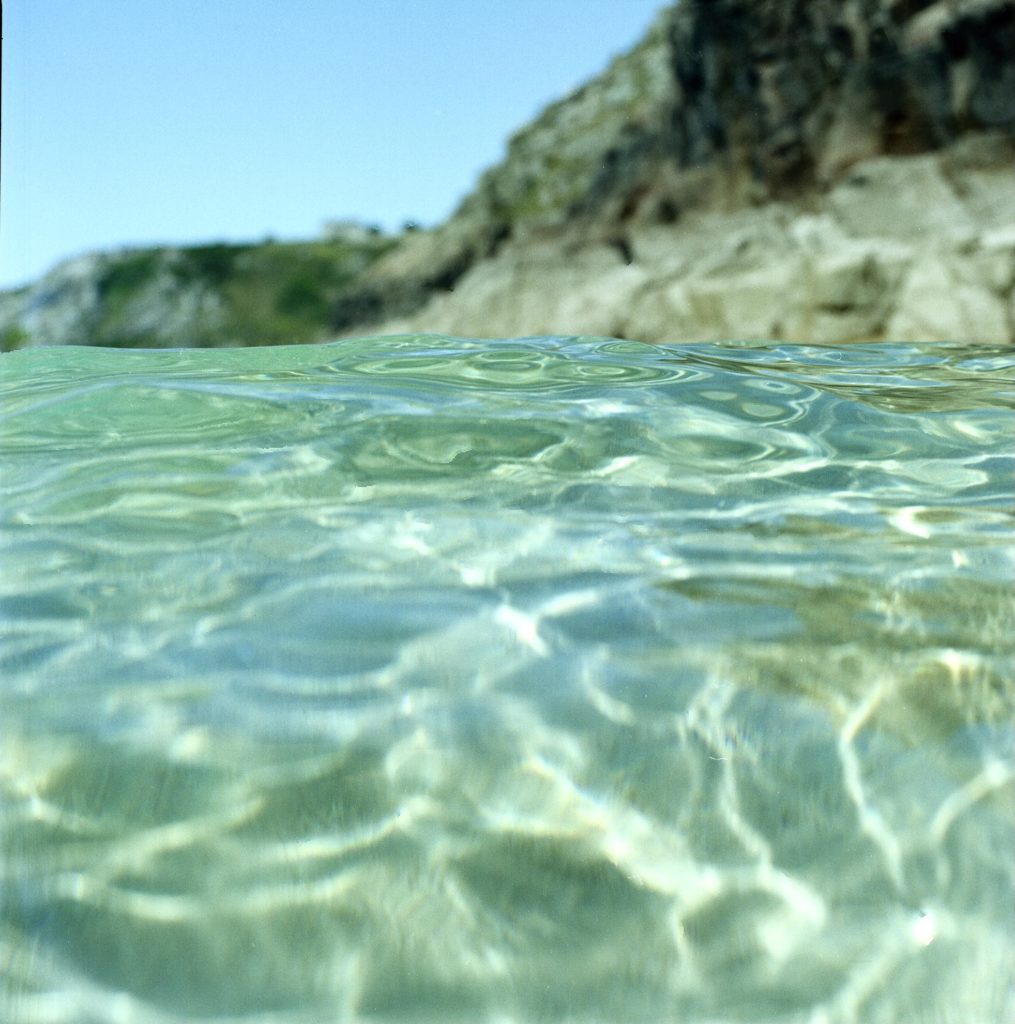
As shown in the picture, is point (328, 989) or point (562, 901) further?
point (562, 901)

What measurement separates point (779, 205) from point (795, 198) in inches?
8.7

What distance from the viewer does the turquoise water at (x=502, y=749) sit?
123 cm

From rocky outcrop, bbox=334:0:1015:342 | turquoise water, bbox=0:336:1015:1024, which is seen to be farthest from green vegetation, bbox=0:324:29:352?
turquoise water, bbox=0:336:1015:1024

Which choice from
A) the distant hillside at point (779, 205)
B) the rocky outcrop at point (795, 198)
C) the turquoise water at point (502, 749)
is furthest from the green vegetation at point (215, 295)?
the turquoise water at point (502, 749)

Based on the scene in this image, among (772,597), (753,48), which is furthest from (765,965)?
(753,48)

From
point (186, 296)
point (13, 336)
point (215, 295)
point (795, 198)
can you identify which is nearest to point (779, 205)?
point (795, 198)

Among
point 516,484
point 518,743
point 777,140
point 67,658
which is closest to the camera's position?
point 518,743

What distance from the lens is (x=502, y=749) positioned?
150 centimetres

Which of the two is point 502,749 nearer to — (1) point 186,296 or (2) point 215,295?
(2) point 215,295

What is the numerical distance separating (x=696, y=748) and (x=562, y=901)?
324mm

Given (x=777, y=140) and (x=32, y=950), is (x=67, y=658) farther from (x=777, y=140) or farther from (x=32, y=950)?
(x=777, y=140)

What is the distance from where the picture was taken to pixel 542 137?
2209cm

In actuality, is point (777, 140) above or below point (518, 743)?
above

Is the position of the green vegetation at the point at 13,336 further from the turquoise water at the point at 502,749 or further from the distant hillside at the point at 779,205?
the turquoise water at the point at 502,749
